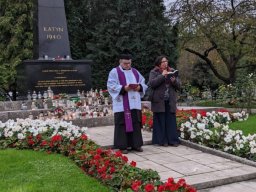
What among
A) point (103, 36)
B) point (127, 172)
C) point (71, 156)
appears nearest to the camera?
point (127, 172)

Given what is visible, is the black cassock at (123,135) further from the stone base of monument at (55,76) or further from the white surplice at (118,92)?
the stone base of monument at (55,76)

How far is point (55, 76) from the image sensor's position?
1225cm

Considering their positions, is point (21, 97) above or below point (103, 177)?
above

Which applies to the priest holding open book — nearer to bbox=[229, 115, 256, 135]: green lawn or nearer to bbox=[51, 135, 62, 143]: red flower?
bbox=[51, 135, 62, 143]: red flower

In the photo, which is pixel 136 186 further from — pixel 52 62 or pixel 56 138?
pixel 52 62

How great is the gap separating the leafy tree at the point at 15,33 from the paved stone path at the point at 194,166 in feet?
67.0

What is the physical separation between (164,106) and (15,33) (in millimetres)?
21356

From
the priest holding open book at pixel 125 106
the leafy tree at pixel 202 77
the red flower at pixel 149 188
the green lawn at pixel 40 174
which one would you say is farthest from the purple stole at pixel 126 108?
the leafy tree at pixel 202 77

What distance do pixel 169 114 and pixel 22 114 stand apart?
4.77 meters

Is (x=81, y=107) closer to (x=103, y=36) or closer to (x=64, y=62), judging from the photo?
(x=64, y=62)

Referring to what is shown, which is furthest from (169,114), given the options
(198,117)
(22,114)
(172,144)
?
(22,114)

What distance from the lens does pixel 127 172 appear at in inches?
179

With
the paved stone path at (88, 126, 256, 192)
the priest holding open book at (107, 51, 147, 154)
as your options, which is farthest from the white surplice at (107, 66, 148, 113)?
the paved stone path at (88, 126, 256, 192)

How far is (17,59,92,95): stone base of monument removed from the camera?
39.4 ft
